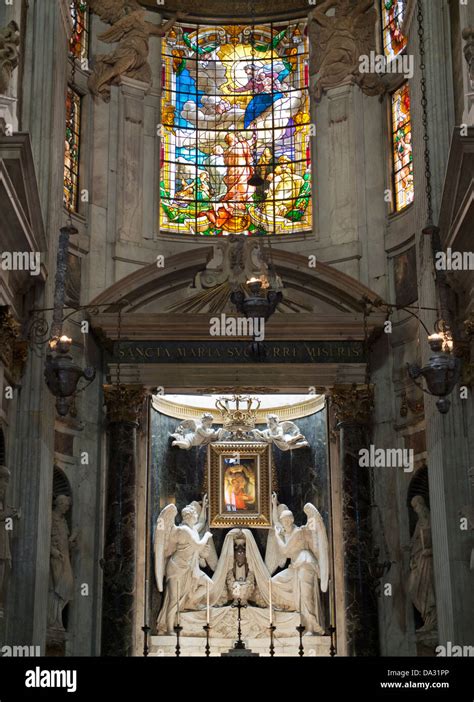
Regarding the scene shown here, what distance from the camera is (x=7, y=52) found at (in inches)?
578

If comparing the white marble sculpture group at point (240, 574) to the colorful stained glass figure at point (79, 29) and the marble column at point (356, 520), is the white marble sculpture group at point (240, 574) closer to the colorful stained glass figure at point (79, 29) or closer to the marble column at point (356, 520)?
the marble column at point (356, 520)

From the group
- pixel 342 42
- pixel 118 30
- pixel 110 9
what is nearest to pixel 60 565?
pixel 118 30

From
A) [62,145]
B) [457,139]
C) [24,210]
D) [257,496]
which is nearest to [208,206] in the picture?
[62,145]

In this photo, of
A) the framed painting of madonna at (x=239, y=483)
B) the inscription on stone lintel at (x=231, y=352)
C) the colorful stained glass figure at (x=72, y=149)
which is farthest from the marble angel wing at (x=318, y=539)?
the colorful stained glass figure at (x=72, y=149)

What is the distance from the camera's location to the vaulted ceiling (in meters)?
22.9

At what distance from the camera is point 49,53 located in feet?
59.3

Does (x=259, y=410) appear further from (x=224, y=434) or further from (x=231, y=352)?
(x=231, y=352)

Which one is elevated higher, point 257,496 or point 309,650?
point 257,496

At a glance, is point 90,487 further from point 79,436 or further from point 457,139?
point 457,139

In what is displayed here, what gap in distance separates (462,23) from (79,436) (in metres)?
8.81

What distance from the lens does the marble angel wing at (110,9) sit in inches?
875

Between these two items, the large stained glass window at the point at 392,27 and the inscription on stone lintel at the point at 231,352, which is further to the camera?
the large stained glass window at the point at 392,27

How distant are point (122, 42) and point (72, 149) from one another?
2433 mm

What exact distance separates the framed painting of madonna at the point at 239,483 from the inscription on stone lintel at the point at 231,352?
63.6 inches
